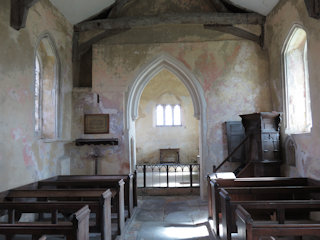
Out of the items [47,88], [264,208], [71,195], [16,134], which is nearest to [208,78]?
[47,88]

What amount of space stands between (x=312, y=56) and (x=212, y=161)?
3829 mm

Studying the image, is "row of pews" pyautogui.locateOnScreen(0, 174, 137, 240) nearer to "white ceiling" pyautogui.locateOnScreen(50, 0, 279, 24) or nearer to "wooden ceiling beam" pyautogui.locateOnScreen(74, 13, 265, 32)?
"white ceiling" pyautogui.locateOnScreen(50, 0, 279, 24)

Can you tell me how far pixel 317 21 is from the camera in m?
5.75

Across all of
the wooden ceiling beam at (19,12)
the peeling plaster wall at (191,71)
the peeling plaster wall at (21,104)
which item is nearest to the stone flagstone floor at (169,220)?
the peeling plaster wall at (191,71)

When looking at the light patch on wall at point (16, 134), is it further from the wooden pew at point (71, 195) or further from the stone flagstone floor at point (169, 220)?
the stone flagstone floor at point (169, 220)

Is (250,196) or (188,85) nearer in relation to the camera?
(250,196)

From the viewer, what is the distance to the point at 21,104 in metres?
5.90

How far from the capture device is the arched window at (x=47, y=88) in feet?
24.7

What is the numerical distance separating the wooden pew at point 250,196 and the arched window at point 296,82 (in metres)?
2.30

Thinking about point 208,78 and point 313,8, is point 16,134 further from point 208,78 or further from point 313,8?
point 313,8

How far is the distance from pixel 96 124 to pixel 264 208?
19.8 feet

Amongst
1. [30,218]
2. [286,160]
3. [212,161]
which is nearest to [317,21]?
[286,160]

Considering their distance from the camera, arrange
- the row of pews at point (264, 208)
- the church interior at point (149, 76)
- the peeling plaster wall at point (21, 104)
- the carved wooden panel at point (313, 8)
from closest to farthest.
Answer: the row of pews at point (264, 208)
the peeling plaster wall at point (21, 104)
the carved wooden panel at point (313, 8)
the church interior at point (149, 76)

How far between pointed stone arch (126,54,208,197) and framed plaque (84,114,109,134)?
0.64 metres
